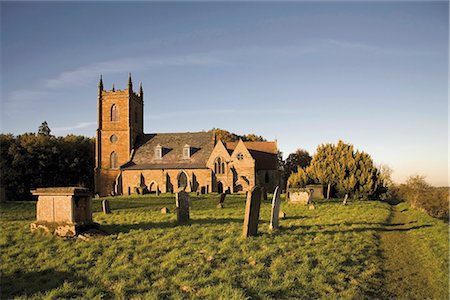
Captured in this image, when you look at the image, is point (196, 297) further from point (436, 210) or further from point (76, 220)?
point (436, 210)

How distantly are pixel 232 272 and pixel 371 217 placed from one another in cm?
1248

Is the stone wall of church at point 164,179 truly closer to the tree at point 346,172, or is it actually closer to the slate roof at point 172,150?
the slate roof at point 172,150

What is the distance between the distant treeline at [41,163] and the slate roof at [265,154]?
2609cm

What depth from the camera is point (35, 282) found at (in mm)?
7879

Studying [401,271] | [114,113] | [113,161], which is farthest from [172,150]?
[401,271]

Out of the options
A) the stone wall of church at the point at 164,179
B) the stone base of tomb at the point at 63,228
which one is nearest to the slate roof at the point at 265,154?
the stone wall of church at the point at 164,179

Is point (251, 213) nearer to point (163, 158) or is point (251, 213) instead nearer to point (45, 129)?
point (163, 158)

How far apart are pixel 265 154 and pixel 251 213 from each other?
36126 millimetres

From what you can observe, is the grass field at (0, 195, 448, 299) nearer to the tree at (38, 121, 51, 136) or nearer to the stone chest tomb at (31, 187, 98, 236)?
the stone chest tomb at (31, 187, 98, 236)

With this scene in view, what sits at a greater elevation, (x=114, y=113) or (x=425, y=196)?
(x=114, y=113)

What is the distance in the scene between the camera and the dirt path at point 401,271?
7.57m

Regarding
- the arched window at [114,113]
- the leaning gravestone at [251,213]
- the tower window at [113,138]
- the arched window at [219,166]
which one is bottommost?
the leaning gravestone at [251,213]

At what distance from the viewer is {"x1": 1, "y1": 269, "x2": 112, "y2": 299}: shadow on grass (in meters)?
7.27

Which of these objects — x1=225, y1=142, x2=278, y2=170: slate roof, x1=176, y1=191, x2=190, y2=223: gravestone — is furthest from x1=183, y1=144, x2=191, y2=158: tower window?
x1=176, y1=191, x2=190, y2=223: gravestone
